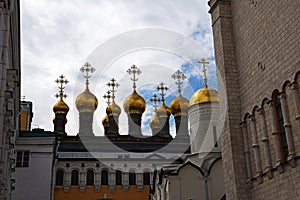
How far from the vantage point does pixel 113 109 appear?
33.0 meters

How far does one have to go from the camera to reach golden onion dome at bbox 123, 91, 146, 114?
31750 millimetres

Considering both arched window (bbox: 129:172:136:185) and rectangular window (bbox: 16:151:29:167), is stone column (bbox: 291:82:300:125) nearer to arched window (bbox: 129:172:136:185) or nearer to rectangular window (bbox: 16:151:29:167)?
rectangular window (bbox: 16:151:29:167)

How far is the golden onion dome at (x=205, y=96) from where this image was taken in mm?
21219

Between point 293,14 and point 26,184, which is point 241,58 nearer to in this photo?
point 293,14

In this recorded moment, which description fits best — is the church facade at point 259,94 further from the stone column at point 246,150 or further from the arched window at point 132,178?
the arched window at point 132,178

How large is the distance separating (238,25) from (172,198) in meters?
7.61

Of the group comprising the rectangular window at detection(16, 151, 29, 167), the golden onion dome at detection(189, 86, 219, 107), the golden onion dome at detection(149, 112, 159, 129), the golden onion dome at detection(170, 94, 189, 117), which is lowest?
the rectangular window at detection(16, 151, 29, 167)

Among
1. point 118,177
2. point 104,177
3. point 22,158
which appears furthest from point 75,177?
point 22,158

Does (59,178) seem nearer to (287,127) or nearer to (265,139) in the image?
(265,139)

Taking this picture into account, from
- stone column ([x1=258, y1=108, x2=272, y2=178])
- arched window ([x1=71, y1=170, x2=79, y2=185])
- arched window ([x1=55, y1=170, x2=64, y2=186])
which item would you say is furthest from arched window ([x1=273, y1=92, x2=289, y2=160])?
arched window ([x1=55, y1=170, x2=64, y2=186])

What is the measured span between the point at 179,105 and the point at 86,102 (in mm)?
6498

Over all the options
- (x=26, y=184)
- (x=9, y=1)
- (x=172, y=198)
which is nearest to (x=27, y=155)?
(x=26, y=184)

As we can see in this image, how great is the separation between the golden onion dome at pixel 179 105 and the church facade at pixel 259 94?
1776 cm

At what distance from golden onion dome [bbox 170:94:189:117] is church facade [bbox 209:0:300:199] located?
17.8 m
